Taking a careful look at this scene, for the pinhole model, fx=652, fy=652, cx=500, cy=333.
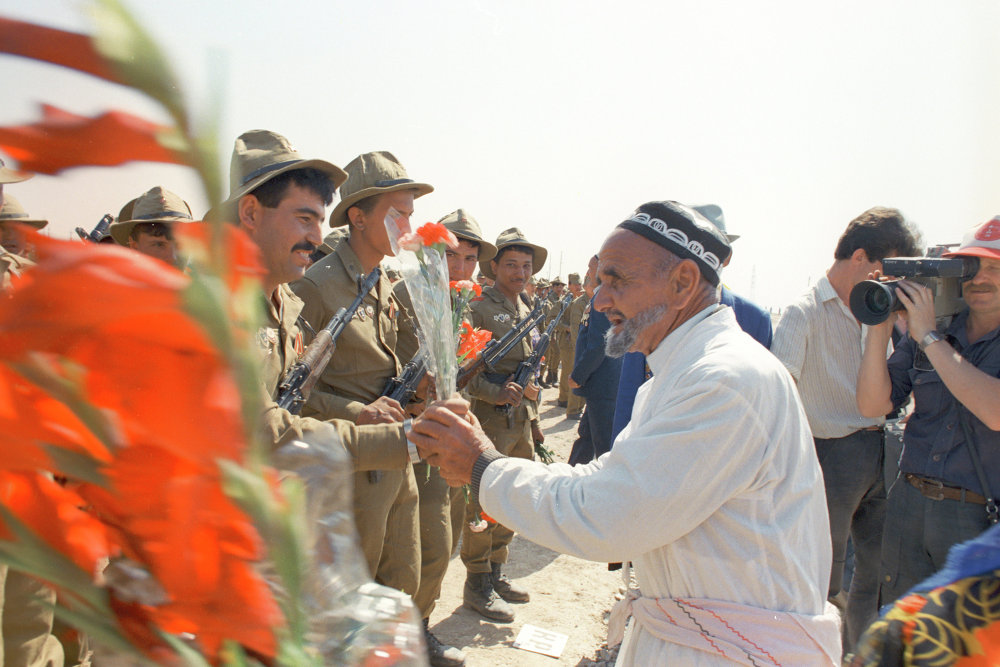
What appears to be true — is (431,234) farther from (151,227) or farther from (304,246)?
(151,227)

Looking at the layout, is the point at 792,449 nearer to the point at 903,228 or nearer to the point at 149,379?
the point at 149,379

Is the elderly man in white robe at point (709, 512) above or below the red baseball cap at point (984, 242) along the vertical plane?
below

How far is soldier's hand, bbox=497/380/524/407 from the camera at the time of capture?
5215mm

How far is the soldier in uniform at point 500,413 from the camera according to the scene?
196 inches

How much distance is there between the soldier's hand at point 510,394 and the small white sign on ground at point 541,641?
167cm

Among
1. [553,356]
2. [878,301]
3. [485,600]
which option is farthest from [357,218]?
[553,356]

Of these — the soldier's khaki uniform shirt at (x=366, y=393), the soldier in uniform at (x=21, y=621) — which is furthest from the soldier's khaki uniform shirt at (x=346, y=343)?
the soldier in uniform at (x=21, y=621)

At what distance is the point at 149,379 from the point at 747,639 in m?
1.70

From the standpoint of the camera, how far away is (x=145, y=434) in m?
0.55

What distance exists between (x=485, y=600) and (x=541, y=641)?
57 cm

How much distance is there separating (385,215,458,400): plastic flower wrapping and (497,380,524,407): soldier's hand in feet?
8.66

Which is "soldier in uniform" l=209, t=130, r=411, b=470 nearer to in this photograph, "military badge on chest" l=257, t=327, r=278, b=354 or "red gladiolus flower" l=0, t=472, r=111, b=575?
"military badge on chest" l=257, t=327, r=278, b=354

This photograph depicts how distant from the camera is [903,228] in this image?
377 centimetres

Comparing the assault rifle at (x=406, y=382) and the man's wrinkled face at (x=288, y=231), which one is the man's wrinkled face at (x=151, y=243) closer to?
the man's wrinkled face at (x=288, y=231)
